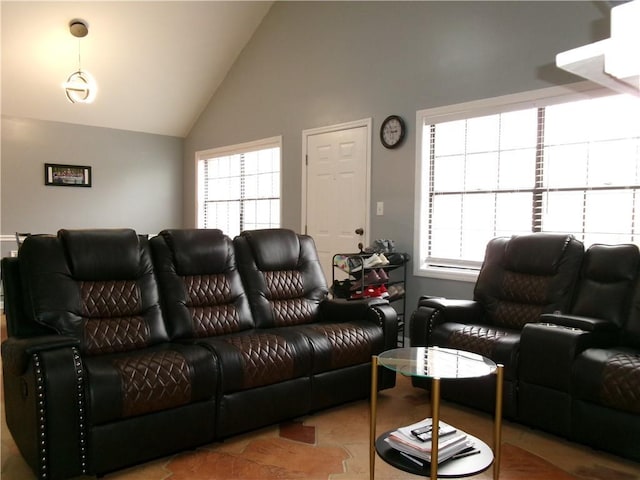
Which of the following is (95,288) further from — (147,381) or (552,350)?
(552,350)

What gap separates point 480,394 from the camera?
2902mm

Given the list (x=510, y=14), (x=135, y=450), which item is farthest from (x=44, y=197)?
(x=510, y=14)

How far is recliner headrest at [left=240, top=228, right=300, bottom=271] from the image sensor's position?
338 cm

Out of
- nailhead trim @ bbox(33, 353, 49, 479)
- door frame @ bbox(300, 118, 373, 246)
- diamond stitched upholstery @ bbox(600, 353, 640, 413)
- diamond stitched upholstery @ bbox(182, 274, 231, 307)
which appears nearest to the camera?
nailhead trim @ bbox(33, 353, 49, 479)

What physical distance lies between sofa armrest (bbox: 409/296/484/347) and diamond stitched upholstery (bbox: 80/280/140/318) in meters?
1.73

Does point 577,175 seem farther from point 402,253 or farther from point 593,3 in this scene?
point 402,253

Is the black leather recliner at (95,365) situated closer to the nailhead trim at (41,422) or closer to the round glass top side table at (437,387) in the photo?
the nailhead trim at (41,422)

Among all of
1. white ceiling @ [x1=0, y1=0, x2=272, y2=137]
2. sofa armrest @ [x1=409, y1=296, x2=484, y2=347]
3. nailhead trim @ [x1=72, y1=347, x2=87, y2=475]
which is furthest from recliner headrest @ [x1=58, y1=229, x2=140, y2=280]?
white ceiling @ [x1=0, y1=0, x2=272, y2=137]

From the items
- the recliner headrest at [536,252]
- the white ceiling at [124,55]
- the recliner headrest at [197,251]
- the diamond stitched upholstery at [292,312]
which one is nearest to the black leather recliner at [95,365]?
the recliner headrest at [197,251]

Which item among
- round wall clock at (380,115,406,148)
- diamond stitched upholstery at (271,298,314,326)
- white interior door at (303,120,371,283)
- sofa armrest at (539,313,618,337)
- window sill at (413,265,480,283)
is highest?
round wall clock at (380,115,406,148)

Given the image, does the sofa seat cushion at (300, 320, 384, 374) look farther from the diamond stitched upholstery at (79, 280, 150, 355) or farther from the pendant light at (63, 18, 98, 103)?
the pendant light at (63, 18, 98, 103)

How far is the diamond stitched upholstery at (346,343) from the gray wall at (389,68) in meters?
1.43

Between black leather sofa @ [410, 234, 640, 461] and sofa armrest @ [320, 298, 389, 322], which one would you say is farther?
sofa armrest @ [320, 298, 389, 322]

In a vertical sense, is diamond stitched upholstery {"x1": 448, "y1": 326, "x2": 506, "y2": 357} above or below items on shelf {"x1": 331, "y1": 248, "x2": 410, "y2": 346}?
below
